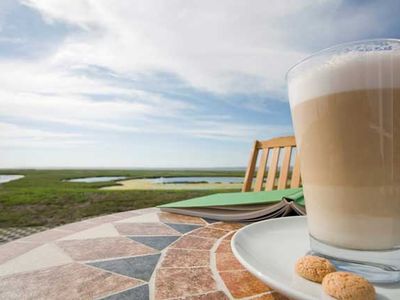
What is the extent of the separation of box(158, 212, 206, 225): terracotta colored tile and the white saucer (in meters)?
0.33

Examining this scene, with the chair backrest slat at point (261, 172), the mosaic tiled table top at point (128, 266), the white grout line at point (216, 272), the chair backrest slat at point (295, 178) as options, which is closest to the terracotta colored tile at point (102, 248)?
the mosaic tiled table top at point (128, 266)

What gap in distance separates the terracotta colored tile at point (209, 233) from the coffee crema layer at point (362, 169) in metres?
0.31

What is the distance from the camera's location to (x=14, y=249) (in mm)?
642

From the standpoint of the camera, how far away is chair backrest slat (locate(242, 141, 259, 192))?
6.32ft

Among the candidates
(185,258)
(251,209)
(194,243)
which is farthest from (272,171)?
(185,258)

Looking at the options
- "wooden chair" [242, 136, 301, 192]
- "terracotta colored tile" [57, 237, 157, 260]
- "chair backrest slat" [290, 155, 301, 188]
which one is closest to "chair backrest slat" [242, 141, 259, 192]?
"wooden chair" [242, 136, 301, 192]

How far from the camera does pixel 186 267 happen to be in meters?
0.48

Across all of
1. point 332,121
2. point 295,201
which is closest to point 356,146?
point 332,121

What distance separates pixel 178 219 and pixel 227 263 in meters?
0.46

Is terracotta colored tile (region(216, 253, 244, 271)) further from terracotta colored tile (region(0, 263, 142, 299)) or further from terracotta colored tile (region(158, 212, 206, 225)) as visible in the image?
terracotta colored tile (region(158, 212, 206, 225))

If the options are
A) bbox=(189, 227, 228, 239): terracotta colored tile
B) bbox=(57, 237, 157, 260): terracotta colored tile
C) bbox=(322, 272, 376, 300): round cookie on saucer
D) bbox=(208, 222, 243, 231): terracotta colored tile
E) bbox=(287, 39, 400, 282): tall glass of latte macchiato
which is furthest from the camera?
bbox=(208, 222, 243, 231): terracotta colored tile

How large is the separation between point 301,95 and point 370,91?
0.37 ft

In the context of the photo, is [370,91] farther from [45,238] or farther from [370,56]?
[45,238]

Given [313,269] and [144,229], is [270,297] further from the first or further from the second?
[144,229]
